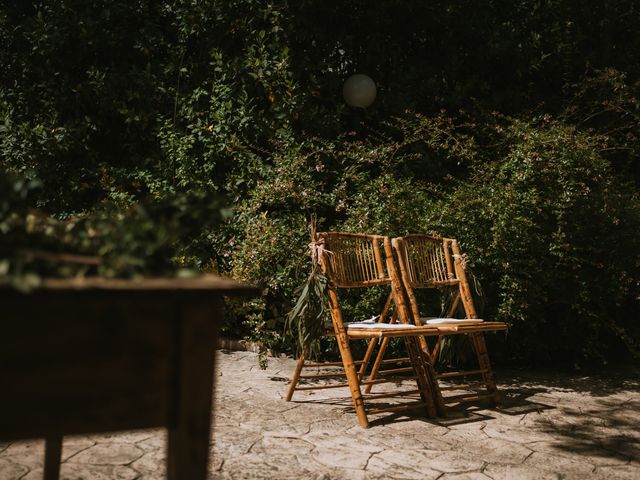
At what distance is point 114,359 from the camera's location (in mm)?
1105

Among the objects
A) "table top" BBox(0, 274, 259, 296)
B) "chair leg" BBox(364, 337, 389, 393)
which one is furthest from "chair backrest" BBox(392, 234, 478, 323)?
"table top" BBox(0, 274, 259, 296)

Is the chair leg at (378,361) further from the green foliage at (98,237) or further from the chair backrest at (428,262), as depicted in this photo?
the green foliage at (98,237)

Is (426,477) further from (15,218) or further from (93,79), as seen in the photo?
(93,79)

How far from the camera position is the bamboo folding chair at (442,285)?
4.21m

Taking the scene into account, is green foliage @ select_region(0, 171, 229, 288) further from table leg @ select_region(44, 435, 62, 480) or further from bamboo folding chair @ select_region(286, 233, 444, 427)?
bamboo folding chair @ select_region(286, 233, 444, 427)

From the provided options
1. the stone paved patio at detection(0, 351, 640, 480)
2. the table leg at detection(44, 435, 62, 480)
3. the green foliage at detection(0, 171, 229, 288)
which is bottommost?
the stone paved patio at detection(0, 351, 640, 480)

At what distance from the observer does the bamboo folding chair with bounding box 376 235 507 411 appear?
13.8 ft

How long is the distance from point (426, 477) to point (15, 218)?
7.61 feet

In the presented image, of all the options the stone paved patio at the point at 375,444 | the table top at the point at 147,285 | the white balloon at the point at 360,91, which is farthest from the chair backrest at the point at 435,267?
the table top at the point at 147,285

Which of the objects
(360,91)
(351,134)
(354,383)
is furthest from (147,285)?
(360,91)

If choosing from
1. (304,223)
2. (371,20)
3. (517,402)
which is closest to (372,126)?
(371,20)

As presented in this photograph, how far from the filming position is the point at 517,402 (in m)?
4.56

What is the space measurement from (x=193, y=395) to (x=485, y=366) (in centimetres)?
358

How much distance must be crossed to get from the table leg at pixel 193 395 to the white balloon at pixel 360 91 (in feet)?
21.0
